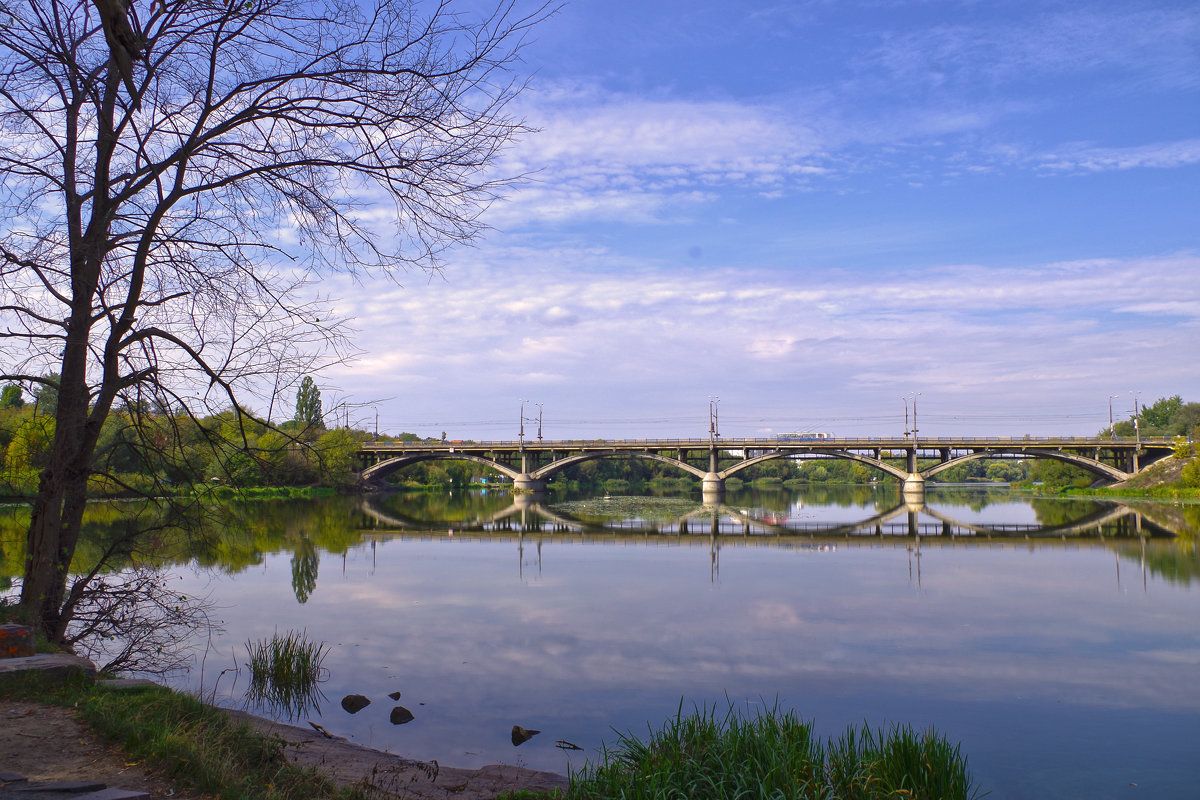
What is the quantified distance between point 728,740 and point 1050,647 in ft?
31.4

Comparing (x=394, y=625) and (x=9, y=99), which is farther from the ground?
(x=9, y=99)

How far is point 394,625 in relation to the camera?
1521 cm

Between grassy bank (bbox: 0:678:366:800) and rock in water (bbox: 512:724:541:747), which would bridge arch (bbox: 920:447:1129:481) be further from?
grassy bank (bbox: 0:678:366:800)

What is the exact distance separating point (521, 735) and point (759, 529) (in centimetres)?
3256

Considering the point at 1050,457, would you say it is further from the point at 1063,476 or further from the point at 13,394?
the point at 13,394

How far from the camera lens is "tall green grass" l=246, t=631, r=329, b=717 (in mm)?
10250

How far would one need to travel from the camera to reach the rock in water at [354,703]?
999 centimetres

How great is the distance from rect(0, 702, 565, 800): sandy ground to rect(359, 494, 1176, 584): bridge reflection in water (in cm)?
1565

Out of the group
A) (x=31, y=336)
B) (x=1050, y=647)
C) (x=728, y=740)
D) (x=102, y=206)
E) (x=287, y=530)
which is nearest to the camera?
(x=728, y=740)

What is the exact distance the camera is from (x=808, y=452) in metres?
67.4

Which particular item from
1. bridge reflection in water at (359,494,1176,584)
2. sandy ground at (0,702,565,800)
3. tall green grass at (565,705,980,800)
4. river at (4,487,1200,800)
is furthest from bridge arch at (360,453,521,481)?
tall green grass at (565,705,980,800)

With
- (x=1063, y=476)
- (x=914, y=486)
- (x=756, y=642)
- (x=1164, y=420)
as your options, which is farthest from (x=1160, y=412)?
(x=756, y=642)

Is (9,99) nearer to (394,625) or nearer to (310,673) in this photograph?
(310,673)

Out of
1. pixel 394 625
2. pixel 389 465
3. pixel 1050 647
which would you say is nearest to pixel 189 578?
pixel 394 625
